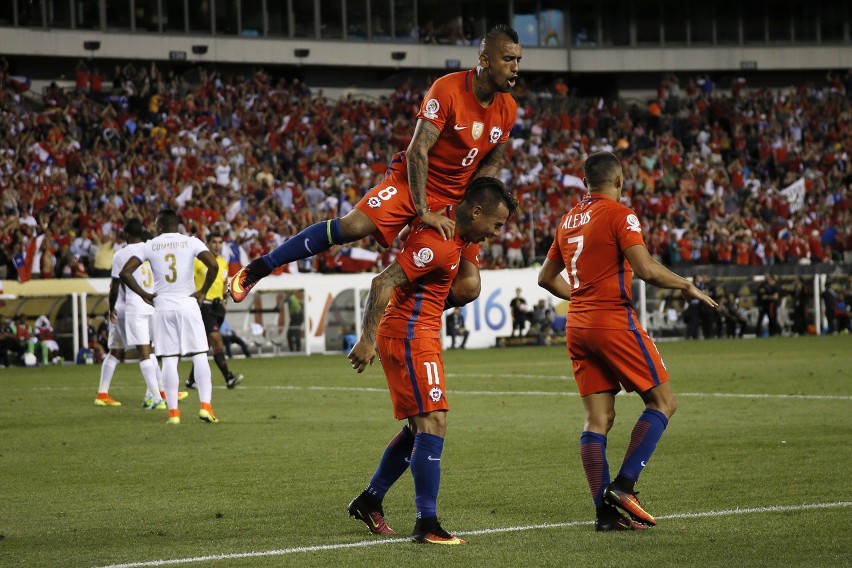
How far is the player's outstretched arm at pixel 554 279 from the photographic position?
8.44 metres

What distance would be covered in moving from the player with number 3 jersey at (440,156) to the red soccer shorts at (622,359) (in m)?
1.29

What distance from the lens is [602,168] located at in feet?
26.4

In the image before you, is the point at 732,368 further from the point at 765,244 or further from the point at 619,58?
the point at 619,58

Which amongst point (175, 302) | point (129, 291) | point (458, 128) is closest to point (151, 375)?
Answer: point (129, 291)

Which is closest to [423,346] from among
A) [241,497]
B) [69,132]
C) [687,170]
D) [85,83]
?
[241,497]

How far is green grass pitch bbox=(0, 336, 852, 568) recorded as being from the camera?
7027mm

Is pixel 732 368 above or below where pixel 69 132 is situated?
below

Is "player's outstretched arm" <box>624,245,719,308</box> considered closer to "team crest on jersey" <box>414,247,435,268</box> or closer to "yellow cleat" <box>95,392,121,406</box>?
"team crest on jersey" <box>414,247,435,268</box>

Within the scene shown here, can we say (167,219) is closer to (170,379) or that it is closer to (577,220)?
(170,379)

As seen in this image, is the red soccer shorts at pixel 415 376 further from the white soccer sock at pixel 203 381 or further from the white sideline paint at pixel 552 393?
the white sideline paint at pixel 552 393

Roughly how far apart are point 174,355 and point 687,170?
105ft

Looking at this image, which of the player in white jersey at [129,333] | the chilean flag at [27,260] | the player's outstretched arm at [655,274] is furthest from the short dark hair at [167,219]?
the chilean flag at [27,260]

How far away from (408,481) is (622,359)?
292 centimetres

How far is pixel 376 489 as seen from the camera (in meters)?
7.82
